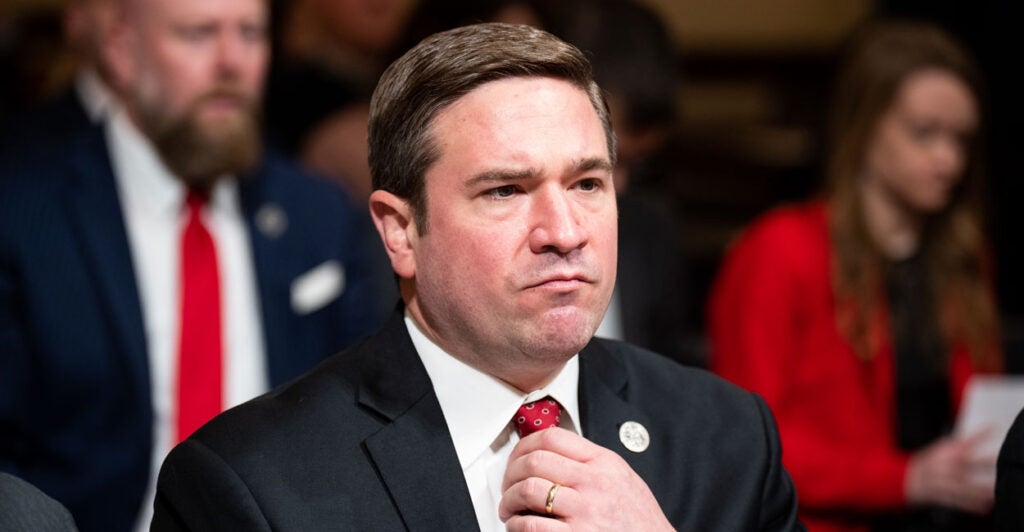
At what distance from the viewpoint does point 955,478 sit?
10.6 feet

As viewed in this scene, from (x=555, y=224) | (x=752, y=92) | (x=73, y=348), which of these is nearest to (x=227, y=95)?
(x=73, y=348)

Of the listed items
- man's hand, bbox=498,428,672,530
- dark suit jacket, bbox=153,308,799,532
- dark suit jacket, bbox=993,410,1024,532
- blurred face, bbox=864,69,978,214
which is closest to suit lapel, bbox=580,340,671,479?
dark suit jacket, bbox=153,308,799,532

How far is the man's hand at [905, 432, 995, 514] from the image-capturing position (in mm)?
3227

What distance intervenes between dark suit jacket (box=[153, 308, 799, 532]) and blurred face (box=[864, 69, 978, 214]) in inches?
55.9

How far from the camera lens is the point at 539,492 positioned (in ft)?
5.96

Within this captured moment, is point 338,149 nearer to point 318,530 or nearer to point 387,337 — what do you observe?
point 387,337

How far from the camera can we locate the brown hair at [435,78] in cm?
187

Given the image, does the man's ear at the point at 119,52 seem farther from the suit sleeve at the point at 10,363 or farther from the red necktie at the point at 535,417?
the red necktie at the point at 535,417

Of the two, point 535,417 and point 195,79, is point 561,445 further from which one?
point 195,79

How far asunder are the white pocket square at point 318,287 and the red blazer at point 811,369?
3.01ft

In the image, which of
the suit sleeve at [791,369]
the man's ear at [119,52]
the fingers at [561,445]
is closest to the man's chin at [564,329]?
the fingers at [561,445]

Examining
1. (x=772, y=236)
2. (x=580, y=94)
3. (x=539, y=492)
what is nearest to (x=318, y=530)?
(x=539, y=492)

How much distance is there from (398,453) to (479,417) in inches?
4.8

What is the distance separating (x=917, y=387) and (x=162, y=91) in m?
1.81
